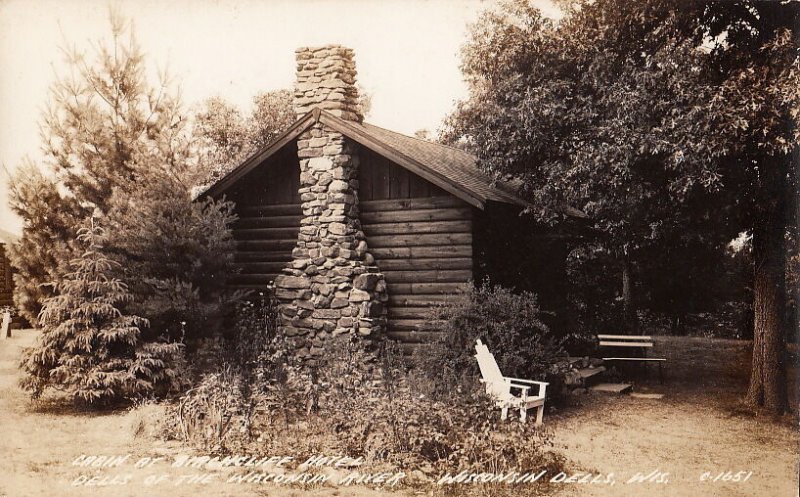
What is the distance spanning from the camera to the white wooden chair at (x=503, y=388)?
9445 millimetres

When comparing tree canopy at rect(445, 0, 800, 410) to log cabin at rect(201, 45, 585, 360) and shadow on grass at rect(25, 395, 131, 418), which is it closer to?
log cabin at rect(201, 45, 585, 360)

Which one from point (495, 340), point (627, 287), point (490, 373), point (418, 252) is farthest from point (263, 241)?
point (627, 287)

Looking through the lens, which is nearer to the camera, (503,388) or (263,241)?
(503,388)

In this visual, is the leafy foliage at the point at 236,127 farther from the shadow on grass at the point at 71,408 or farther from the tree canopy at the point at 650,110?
the shadow on grass at the point at 71,408

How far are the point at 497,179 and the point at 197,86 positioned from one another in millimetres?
6140

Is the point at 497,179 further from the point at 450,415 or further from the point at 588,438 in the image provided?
the point at 450,415

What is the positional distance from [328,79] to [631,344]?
27.5ft

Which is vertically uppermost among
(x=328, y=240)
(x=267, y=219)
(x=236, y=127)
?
(x=236, y=127)

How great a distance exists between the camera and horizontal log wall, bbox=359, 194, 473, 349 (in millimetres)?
12219

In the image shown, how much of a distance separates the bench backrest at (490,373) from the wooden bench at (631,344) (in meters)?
4.71

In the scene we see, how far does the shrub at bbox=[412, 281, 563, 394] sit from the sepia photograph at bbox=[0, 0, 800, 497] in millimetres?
57

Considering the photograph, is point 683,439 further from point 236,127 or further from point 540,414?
point 236,127

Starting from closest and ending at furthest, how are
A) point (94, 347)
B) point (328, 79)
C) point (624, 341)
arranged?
point (94, 347)
point (328, 79)
point (624, 341)

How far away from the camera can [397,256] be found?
41.8 feet
